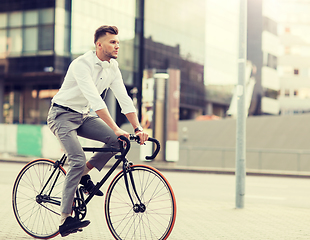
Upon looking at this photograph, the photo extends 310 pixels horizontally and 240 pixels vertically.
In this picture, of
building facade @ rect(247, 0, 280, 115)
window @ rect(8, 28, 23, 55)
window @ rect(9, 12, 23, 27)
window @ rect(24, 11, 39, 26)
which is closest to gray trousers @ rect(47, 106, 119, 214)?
window @ rect(24, 11, 39, 26)

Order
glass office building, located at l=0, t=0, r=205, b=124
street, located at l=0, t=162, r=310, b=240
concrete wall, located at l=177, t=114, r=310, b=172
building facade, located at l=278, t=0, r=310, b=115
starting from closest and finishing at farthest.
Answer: street, located at l=0, t=162, r=310, b=240, concrete wall, located at l=177, t=114, r=310, b=172, glass office building, located at l=0, t=0, r=205, b=124, building facade, located at l=278, t=0, r=310, b=115

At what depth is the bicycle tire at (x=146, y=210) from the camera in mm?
3545

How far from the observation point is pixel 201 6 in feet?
179

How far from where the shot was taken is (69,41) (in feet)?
117

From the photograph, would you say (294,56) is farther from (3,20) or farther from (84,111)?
(84,111)

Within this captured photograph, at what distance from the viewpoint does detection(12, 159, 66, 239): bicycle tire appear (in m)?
4.22

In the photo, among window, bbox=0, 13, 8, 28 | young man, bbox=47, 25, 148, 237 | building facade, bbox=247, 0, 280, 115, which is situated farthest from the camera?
building facade, bbox=247, 0, 280, 115

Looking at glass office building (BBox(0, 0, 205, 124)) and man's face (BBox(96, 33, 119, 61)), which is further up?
glass office building (BBox(0, 0, 205, 124))

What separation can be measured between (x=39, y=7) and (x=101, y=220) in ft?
109

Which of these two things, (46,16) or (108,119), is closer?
(108,119)

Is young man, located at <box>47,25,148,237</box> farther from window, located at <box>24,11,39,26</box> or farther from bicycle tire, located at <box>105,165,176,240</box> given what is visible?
window, located at <box>24,11,39,26</box>

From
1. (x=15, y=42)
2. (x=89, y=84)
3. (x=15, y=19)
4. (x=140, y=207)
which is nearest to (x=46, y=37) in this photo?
(x=15, y=42)

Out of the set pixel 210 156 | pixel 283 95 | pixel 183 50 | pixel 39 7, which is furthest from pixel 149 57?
pixel 283 95

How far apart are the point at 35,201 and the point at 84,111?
1126 mm
